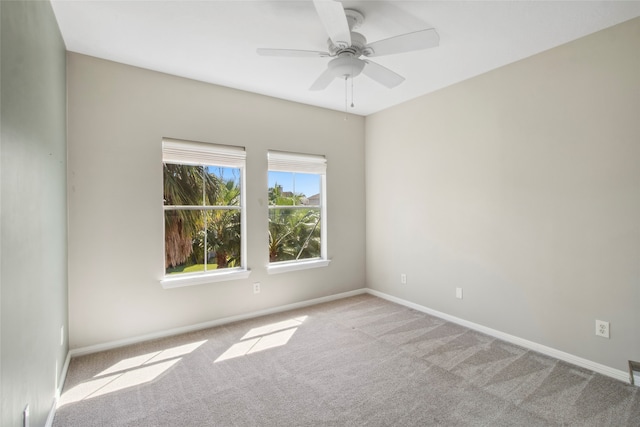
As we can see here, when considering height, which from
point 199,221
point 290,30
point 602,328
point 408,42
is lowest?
point 602,328

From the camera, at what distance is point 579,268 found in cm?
258

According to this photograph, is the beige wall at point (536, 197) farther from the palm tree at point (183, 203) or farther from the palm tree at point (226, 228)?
the palm tree at point (183, 203)

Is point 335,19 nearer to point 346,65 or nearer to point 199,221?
point 346,65

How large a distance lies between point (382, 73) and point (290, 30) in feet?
2.52

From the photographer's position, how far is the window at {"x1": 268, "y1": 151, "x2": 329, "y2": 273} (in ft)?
13.0

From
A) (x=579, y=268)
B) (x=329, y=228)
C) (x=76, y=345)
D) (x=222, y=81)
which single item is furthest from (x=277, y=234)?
(x=579, y=268)

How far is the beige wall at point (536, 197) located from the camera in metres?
2.37

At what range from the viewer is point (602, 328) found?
8.07 feet

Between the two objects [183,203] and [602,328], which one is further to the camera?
[183,203]

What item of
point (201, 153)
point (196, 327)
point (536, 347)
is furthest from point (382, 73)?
point (196, 327)

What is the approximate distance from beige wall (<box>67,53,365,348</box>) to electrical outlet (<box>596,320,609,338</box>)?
2.96 meters

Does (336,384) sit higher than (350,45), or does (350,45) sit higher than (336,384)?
(350,45)

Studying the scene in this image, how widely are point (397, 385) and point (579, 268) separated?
177cm

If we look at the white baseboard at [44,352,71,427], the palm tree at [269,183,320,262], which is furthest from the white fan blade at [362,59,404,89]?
the white baseboard at [44,352,71,427]
